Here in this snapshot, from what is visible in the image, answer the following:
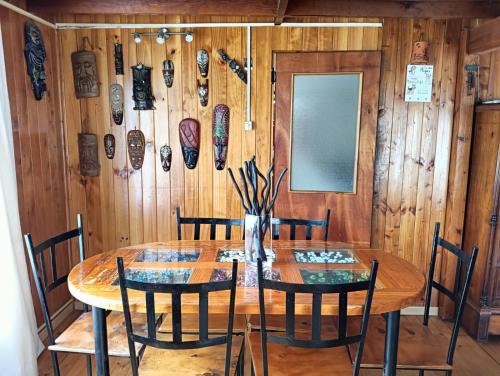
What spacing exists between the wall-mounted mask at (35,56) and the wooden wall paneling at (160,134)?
73 centimetres

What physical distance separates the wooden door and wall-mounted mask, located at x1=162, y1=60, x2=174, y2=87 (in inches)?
30.0

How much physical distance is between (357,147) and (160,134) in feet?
4.83

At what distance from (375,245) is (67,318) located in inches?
94.7

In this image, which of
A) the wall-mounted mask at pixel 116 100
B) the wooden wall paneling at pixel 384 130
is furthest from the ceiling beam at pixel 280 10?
the wall-mounted mask at pixel 116 100

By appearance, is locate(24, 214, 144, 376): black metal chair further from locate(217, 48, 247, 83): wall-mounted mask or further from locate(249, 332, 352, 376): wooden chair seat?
locate(217, 48, 247, 83): wall-mounted mask

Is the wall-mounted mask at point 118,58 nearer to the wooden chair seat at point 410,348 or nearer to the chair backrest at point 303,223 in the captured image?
the chair backrest at point 303,223

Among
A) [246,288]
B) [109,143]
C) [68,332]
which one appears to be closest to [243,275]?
[246,288]

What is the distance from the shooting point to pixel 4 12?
2.29 m

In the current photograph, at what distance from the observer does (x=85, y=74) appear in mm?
2898

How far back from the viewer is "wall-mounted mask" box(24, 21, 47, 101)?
251 cm

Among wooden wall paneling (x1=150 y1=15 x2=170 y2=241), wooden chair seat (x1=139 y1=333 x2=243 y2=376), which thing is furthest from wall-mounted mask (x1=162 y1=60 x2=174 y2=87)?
wooden chair seat (x1=139 y1=333 x2=243 y2=376)

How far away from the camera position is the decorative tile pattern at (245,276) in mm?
1674

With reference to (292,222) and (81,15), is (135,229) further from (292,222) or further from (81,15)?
(81,15)

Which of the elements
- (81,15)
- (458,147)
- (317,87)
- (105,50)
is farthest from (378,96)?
(81,15)
